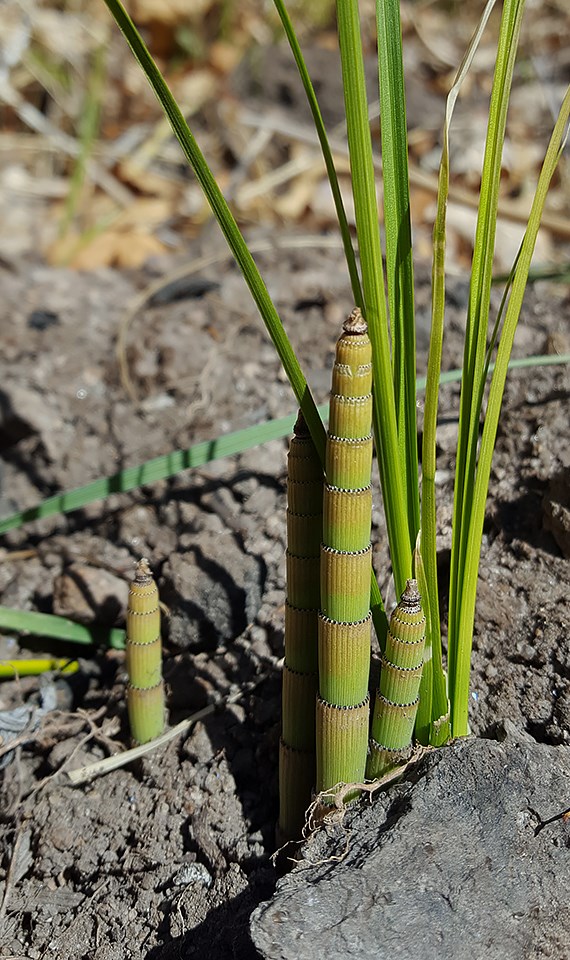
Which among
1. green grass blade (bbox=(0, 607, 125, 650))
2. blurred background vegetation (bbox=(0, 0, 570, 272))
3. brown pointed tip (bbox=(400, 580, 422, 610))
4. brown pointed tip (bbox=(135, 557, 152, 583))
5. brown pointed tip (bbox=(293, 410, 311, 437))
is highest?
blurred background vegetation (bbox=(0, 0, 570, 272))

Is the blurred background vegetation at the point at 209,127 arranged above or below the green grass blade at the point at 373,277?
above

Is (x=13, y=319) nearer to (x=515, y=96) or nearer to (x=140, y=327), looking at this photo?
(x=140, y=327)

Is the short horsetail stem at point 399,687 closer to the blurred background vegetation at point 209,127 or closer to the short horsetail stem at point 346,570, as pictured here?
the short horsetail stem at point 346,570

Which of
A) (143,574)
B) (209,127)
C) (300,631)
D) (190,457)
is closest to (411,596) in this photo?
(300,631)

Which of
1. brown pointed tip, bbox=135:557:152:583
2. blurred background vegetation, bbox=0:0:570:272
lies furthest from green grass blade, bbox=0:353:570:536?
blurred background vegetation, bbox=0:0:570:272

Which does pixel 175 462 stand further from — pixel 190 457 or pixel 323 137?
pixel 323 137

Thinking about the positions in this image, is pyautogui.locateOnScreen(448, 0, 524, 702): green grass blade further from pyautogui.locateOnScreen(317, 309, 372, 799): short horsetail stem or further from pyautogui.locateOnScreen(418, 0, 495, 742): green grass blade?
pyautogui.locateOnScreen(317, 309, 372, 799): short horsetail stem

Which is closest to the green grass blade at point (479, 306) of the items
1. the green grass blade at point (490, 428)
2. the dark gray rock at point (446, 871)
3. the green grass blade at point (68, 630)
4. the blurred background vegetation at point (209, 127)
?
the green grass blade at point (490, 428)
